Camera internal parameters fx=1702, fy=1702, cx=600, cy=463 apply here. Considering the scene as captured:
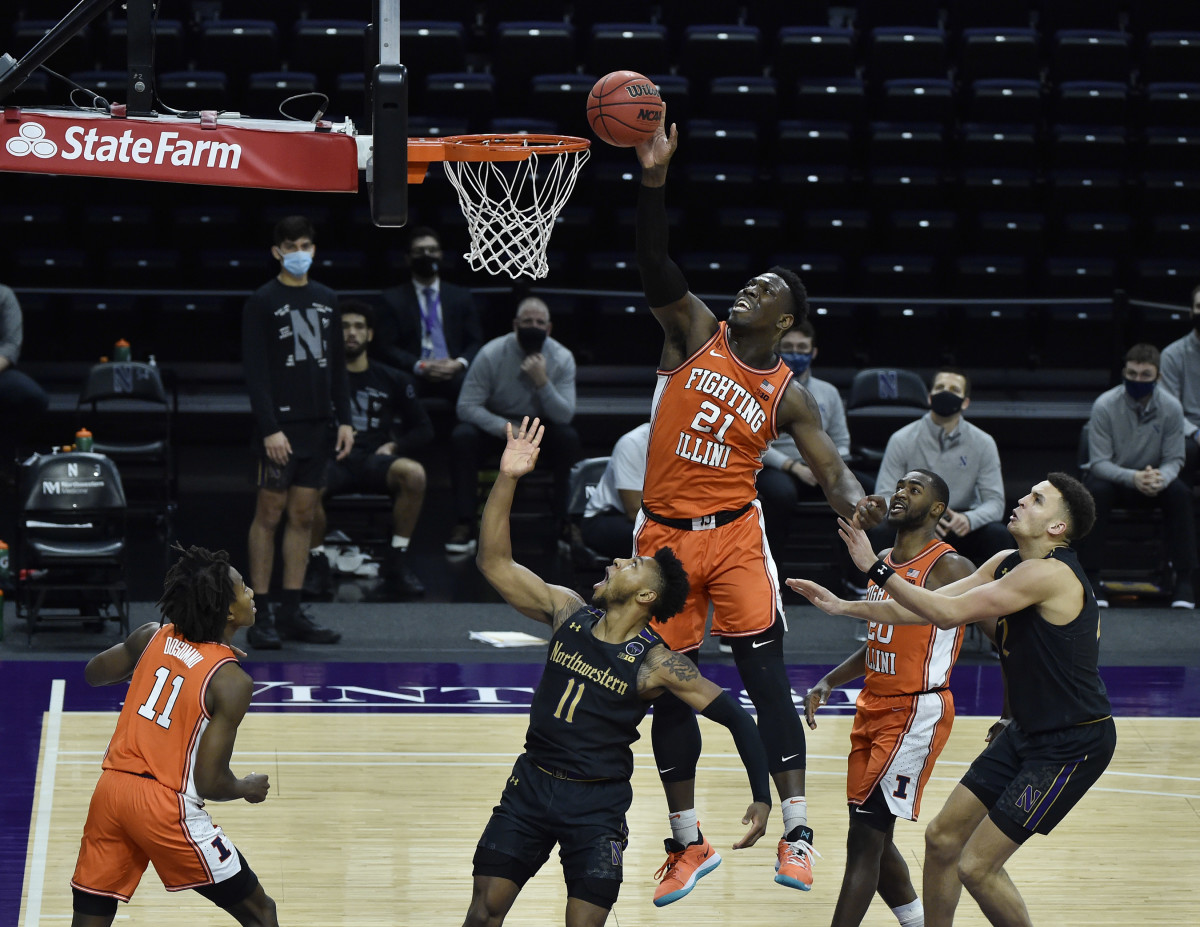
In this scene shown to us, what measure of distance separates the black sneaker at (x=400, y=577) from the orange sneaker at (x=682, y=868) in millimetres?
4900

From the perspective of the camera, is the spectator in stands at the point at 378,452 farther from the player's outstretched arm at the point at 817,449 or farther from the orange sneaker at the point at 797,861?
the orange sneaker at the point at 797,861

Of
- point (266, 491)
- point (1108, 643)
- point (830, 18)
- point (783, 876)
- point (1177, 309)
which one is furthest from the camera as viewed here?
point (830, 18)

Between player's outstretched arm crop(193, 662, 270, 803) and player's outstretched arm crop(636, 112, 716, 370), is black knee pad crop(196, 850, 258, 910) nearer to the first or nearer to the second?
player's outstretched arm crop(193, 662, 270, 803)

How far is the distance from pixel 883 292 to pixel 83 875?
9286 millimetres

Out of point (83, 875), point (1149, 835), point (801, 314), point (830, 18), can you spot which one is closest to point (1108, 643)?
point (1149, 835)

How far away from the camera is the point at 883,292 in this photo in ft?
43.7

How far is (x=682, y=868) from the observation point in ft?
19.4

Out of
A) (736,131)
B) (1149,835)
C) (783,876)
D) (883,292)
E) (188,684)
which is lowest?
(1149,835)

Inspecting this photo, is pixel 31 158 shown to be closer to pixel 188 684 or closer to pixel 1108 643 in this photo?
pixel 188 684

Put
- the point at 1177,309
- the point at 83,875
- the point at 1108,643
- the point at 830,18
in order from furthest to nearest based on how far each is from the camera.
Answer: the point at 830,18, the point at 1177,309, the point at 1108,643, the point at 83,875

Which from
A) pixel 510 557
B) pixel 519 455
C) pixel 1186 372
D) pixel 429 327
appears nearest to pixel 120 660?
pixel 510 557

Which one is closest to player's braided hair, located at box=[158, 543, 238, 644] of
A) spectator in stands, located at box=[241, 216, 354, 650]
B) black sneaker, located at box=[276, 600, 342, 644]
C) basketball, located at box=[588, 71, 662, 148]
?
basketball, located at box=[588, 71, 662, 148]

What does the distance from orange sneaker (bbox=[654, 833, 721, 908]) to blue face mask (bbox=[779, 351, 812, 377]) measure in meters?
4.60

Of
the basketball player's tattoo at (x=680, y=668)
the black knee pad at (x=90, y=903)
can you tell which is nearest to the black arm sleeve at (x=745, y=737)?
the basketball player's tattoo at (x=680, y=668)
